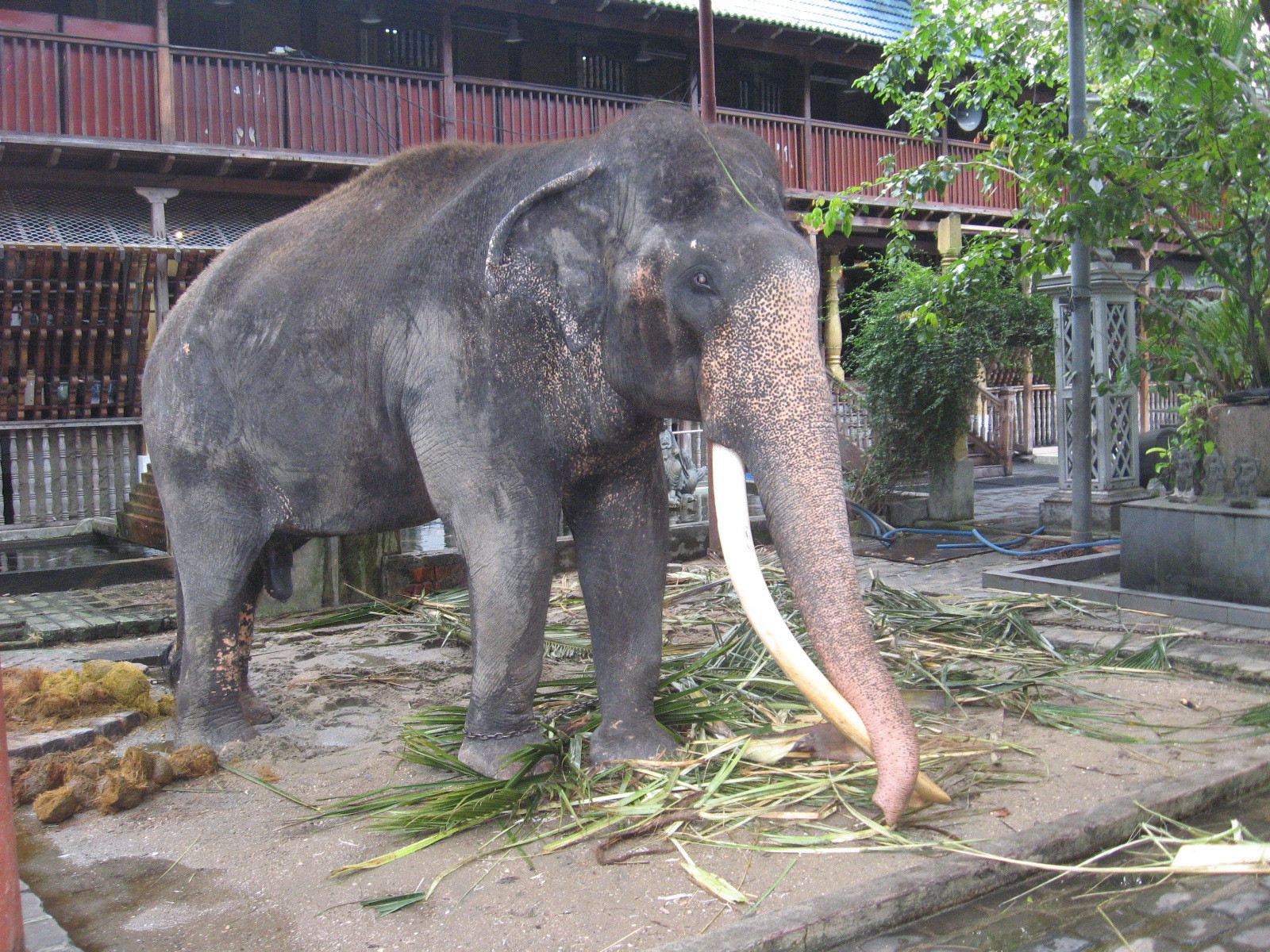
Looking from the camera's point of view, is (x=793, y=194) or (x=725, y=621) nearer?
(x=725, y=621)

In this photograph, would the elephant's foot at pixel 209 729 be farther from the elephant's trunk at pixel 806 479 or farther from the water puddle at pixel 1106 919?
the water puddle at pixel 1106 919

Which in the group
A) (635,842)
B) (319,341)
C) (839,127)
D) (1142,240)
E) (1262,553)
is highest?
(839,127)

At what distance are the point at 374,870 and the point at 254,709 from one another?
1564mm

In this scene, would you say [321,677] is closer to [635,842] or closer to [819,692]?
[635,842]

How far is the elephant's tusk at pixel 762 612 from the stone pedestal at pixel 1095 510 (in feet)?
24.1

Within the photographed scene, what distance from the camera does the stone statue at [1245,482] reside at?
605cm

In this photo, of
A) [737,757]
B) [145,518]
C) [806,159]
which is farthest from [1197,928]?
[806,159]

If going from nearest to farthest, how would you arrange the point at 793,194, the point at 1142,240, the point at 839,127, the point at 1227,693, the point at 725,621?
the point at 1227,693 → the point at 725,621 → the point at 1142,240 → the point at 793,194 → the point at 839,127

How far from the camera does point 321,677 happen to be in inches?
200

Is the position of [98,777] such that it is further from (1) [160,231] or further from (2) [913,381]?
(1) [160,231]

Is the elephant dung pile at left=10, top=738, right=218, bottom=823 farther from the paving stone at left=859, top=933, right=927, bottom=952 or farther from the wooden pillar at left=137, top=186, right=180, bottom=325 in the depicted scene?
the wooden pillar at left=137, top=186, right=180, bottom=325

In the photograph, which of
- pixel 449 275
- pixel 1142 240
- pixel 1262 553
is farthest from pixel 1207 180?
pixel 449 275

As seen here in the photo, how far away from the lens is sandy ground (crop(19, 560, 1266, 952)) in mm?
2596

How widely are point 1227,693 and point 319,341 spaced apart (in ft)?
12.9
